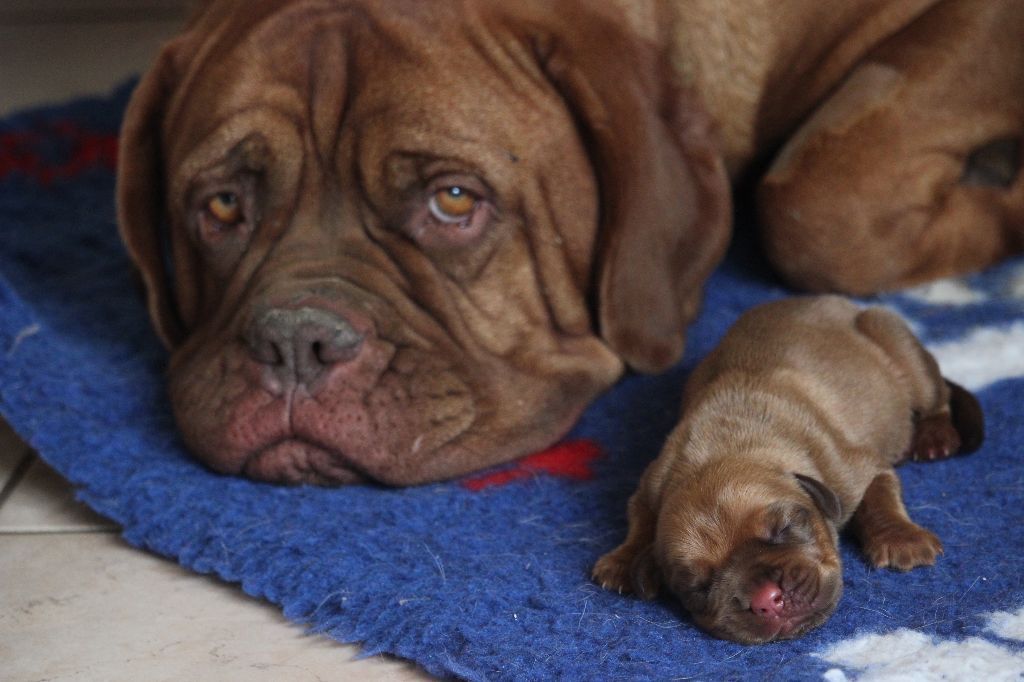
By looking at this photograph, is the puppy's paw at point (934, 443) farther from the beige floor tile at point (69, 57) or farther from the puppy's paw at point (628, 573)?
the beige floor tile at point (69, 57)

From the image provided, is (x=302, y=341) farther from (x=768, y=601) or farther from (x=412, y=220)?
(x=768, y=601)

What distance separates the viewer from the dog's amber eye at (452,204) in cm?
250

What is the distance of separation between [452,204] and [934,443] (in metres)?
0.89

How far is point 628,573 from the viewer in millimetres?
2111

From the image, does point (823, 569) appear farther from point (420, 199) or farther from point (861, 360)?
point (420, 199)

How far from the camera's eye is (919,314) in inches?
119

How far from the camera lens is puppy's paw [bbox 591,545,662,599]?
6.75 feet

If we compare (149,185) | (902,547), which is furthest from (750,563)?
(149,185)

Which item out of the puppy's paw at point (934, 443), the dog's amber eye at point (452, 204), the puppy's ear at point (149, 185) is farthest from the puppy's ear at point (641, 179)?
the puppy's ear at point (149, 185)

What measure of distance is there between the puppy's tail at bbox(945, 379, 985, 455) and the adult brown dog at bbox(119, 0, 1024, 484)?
1.59 ft

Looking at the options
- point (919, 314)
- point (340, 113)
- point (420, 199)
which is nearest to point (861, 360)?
point (919, 314)

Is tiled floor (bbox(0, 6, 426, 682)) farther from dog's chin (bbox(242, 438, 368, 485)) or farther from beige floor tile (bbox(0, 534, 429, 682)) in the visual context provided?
dog's chin (bbox(242, 438, 368, 485))

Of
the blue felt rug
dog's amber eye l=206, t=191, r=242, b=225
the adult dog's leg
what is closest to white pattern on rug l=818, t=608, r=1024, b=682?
the blue felt rug

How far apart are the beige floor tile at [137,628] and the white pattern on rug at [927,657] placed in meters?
0.55
